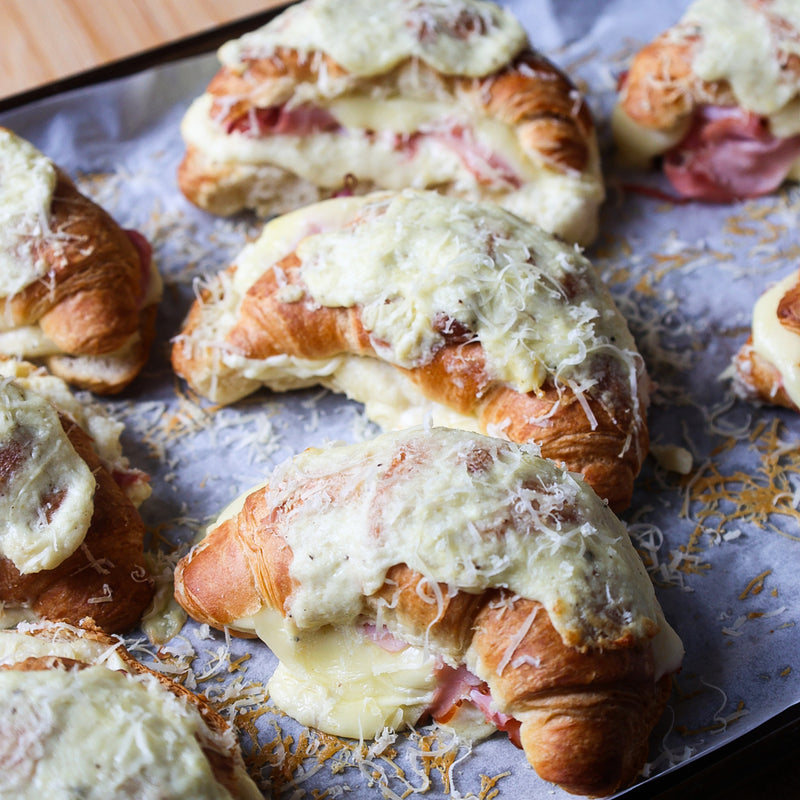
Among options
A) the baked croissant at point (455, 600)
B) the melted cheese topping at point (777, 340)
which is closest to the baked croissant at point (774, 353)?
the melted cheese topping at point (777, 340)

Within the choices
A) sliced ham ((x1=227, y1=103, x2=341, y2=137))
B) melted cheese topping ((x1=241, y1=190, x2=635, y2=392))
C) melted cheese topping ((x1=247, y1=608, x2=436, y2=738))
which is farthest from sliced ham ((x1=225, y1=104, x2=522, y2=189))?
melted cheese topping ((x1=247, y1=608, x2=436, y2=738))

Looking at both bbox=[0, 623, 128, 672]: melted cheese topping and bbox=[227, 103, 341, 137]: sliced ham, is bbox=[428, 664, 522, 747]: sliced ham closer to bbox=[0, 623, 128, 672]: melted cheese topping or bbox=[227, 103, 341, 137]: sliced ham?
bbox=[0, 623, 128, 672]: melted cheese topping

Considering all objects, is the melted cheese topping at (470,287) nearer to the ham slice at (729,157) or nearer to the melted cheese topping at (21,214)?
the melted cheese topping at (21,214)

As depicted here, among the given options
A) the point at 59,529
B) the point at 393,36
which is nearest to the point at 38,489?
the point at 59,529

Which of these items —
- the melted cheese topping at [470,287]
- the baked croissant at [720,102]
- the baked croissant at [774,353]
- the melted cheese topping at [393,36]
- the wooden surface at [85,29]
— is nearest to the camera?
the melted cheese topping at [470,287]

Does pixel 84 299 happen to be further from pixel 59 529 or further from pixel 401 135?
pixel 401 135

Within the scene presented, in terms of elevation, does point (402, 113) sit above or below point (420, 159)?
above
